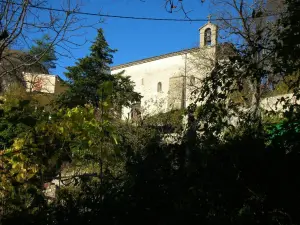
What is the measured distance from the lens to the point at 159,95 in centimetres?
4447

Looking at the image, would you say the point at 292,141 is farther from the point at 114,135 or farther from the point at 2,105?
the point at 2,105

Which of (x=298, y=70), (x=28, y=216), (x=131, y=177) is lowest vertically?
(x=28, y=216)

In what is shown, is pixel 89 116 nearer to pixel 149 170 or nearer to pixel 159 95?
pixel 149 170

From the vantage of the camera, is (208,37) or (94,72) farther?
(94,72)

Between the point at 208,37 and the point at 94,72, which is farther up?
the point at 208,37

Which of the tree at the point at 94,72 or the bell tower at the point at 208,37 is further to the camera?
the tree at the point at 94,72

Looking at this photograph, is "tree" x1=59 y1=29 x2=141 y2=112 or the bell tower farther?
"tree" x1=59 y1=29 x2=141 y2=112

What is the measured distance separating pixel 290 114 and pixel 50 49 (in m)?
3.22

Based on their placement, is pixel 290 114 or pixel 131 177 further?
pixel 290 114

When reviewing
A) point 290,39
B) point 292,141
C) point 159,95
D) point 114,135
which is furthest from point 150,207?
point 159,95

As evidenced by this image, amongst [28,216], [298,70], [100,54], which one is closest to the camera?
[28,216]

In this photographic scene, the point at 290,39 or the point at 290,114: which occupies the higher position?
the point at 290,39

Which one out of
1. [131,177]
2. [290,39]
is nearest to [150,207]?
[131,177]

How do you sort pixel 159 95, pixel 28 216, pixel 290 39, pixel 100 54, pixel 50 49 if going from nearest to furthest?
pixel 28 216 → pixel 290 39 → pixel 50 49 → pixel 100 54 → pixel 159 95
